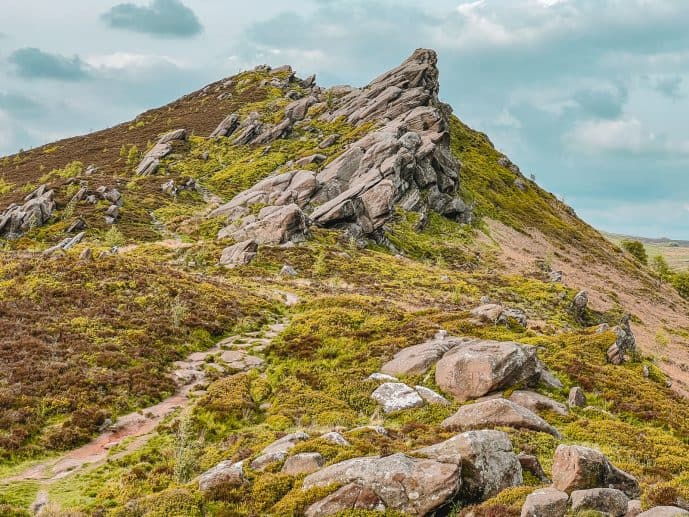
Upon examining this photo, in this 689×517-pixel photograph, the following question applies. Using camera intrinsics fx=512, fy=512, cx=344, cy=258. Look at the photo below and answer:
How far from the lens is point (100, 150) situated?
123625mm

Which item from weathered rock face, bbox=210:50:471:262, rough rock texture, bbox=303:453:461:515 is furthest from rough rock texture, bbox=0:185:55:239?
rough rock texture, bbox=303:453:461:515

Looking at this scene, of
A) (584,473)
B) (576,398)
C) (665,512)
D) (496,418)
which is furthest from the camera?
(576,398)

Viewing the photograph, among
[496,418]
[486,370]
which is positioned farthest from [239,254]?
[496,418]

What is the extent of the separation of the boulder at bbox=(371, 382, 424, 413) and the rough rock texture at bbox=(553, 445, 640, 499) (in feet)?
29.0

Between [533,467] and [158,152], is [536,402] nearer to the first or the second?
[533,467]

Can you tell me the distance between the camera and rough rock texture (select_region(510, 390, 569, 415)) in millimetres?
21531

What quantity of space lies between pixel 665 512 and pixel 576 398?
13337 millimetres

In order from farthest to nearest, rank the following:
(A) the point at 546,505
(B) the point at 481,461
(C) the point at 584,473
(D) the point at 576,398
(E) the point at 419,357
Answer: (E) the point at 419,357
(D) the point at 576,398
(B) the point at 481,461
(C) the point at 584,473
(A) the point at 546,505

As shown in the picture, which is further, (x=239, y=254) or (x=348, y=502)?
(x=239, y=254)

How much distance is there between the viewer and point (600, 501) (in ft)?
36.7

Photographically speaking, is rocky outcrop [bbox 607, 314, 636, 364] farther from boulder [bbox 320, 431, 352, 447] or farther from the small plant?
the small plant

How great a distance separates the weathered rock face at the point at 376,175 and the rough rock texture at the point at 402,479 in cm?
5210

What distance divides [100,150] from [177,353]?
11050cm

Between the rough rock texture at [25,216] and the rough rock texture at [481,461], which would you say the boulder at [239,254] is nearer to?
the rough rock texture at [25,216]
